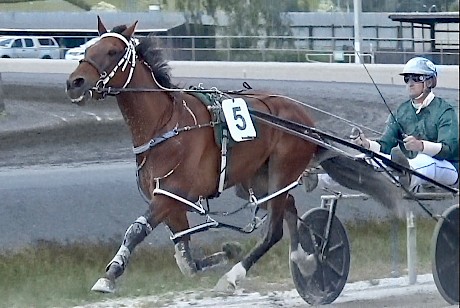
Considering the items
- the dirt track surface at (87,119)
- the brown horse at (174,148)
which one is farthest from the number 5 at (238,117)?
the dirt track surface at (87,119)

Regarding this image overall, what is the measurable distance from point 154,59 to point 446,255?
1.99 metres

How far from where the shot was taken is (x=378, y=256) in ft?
28.5

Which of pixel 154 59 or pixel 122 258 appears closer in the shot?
→ pixel 122 258

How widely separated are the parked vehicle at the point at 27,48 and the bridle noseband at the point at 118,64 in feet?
47.7

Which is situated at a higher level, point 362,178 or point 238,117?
point 238,117

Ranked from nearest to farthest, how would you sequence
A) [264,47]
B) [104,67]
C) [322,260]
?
[104,67] < [322,260] < [264,47]

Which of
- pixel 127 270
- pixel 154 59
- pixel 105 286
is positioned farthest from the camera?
pixel 127 270

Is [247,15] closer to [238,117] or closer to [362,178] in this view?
[362,178]

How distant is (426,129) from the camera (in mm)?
6770

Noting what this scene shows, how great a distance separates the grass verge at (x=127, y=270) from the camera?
7281mm

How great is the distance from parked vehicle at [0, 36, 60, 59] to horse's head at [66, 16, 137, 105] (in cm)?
1454

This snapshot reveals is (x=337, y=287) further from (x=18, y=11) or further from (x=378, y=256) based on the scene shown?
(x=18, y=11)

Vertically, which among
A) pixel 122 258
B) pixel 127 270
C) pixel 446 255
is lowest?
pixel 127 270

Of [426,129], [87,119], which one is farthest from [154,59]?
[87,119]
